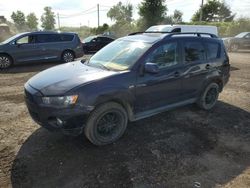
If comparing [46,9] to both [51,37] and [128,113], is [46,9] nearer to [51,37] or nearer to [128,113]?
[51,37]

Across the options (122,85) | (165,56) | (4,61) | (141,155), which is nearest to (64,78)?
(122,85)

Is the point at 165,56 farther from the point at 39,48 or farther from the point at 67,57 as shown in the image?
the point at 67,57

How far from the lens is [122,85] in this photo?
14.1 ft

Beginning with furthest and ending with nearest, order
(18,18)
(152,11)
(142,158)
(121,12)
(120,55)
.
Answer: (121,12)
(18,18)
(152,11)
(120,55)
(142,158)

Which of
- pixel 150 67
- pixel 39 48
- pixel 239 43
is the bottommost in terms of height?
pixel 239 43

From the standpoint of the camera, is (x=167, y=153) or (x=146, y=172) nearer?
(x=146, y=172)

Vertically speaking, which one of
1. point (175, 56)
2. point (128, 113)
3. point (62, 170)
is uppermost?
point (175, 56)

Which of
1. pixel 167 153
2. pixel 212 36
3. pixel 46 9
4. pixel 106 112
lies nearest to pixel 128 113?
pixel 106 112

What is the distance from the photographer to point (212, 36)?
6289 millimetres

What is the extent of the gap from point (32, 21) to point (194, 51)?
73.5 m

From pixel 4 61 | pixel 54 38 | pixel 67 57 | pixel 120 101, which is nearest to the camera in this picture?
pixel 120 101

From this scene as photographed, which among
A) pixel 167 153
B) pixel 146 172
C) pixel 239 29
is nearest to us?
pixel 146 172

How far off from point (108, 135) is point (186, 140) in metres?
1.40

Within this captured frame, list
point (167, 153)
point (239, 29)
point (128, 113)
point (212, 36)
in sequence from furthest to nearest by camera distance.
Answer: point (239, 29) < point (212, 36) < point (128, 113) < point (167, 153)
